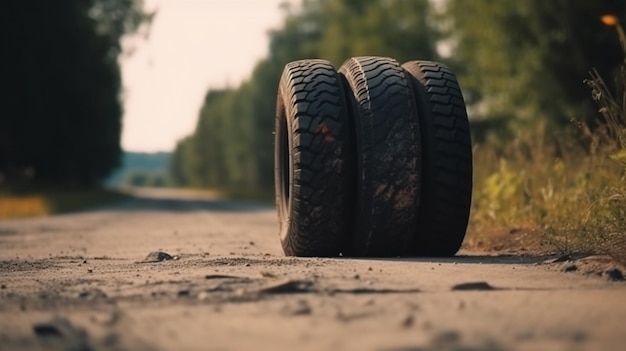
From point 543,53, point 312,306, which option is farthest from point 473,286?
point 543,53

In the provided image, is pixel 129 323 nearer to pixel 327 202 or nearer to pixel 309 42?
pixel 327 202

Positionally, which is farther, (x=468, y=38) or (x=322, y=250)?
(x=468, y=38)

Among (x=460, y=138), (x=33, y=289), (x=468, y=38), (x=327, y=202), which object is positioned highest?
(x=468, y=38)

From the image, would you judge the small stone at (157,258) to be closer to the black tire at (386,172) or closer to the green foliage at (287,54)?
the black tire at (386,172)

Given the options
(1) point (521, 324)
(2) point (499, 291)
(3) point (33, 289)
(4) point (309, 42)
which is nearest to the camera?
(1) point (521, 324)

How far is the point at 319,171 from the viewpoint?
683cm

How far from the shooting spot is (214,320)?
3762 millimetres

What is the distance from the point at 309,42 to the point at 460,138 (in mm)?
63184

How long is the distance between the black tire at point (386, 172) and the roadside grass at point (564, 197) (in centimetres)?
119

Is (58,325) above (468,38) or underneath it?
underneath

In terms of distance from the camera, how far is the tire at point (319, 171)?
6828mm

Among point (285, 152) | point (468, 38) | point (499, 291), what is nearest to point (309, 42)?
point (468, 38)

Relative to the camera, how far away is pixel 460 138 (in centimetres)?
705

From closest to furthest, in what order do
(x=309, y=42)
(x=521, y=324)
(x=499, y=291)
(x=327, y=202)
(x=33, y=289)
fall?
(x=521, y=324), (x=499, y=291), (x=33, y=289), (x=327, y=202), (x=309, y=42)
